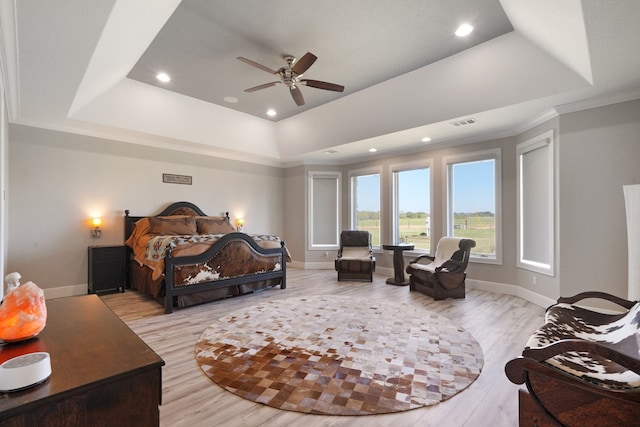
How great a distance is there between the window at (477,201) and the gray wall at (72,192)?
197 inches

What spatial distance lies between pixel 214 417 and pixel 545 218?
4.69 meters

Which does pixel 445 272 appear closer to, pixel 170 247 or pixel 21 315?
pixel 170 247

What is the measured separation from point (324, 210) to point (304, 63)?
4336 mm

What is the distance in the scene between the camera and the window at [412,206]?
588 centimetres

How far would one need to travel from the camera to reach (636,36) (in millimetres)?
2277

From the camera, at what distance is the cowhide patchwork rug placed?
204cm

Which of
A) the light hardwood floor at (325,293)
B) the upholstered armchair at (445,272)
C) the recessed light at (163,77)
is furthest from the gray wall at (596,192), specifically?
the recessed light at (163,77)

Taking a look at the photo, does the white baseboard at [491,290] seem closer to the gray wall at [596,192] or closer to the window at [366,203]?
the gray wall at [596,192]

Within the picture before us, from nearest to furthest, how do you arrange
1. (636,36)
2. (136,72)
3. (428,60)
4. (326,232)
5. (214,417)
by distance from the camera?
(214,417)
(636,36)
(428,60)
(136,72)
(326,232)

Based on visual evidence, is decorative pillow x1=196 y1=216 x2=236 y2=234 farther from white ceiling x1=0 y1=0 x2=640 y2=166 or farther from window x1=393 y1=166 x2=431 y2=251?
window x1=393 y1=166 x2=431 y2=251

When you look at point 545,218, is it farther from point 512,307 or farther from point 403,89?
point 403,89

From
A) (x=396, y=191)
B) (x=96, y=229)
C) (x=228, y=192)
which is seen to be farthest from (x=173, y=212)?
(x=396, y=191)

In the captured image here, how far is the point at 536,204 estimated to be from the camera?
4.36 metres

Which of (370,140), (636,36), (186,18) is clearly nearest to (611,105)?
(636,36)
